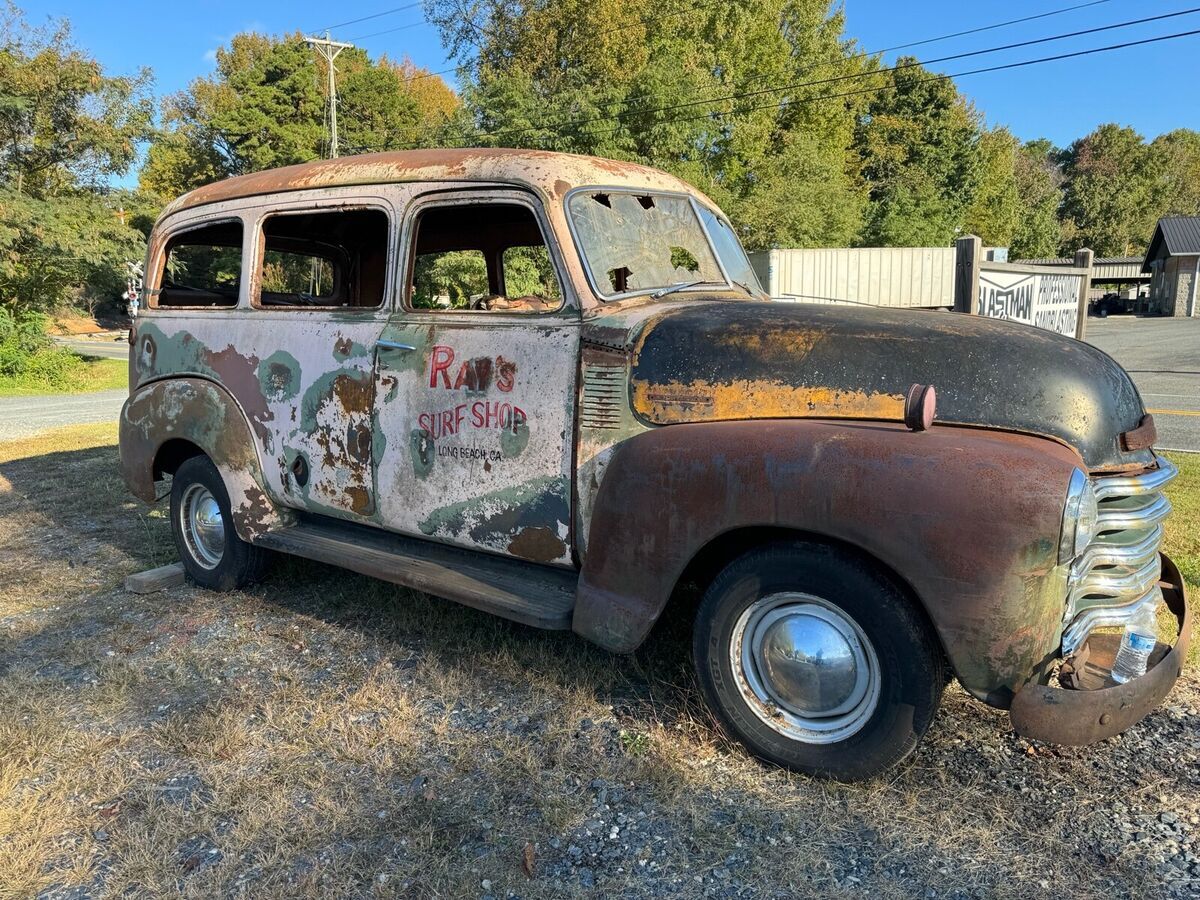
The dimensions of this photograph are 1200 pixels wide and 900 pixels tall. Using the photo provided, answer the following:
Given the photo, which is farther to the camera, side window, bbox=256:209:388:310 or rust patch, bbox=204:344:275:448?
side window, bbox=256:209:388:310

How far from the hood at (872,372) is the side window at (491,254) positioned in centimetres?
61

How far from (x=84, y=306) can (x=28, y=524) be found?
1421 inches

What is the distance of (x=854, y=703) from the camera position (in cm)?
268

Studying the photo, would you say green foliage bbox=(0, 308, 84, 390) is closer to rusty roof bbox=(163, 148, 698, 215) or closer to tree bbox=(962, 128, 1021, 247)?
rusty roof bbox=(163, 148, 698, 215)

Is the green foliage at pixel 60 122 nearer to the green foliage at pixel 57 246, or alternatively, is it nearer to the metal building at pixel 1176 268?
the green foliage at pixel 57 246

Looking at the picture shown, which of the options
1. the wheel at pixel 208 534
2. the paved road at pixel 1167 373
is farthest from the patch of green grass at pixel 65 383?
the paved road at pixel 1167 373

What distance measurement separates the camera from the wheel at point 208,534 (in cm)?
458

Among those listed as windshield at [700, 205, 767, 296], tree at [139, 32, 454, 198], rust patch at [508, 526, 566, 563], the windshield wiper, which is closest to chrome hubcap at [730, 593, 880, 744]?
rust patch at [508, 526, 566, 563]

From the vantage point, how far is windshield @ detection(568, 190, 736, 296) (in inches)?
133

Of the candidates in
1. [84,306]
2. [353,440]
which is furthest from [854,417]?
[84,306]

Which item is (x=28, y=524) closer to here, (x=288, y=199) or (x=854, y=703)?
(x=288, y=199)

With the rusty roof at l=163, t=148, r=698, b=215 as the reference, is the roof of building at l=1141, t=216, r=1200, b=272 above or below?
above

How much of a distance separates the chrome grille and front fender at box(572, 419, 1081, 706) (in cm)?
13

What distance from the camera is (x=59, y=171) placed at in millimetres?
17656
